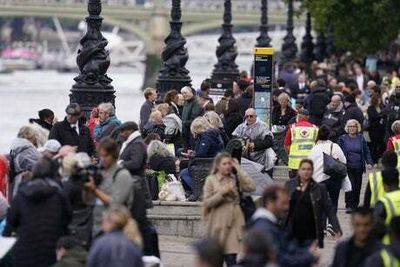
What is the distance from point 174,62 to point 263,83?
6.30 m

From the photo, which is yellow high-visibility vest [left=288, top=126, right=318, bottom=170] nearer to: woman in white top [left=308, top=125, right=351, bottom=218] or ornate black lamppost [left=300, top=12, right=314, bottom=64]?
woman in white top [left=308, top=125, right=351, bottom=218]

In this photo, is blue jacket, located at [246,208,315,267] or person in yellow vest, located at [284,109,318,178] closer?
blue jacket, located at [246,208,315,267]

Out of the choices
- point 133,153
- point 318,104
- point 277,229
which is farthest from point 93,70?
point 277,229

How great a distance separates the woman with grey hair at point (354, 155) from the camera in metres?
23.5

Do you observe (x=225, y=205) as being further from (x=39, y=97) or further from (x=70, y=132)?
(x=39, y=97)

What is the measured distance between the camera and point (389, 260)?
45.1 feet

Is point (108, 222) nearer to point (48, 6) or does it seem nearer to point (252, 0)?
point (48, 6)

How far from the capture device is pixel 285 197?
14656 millimetres

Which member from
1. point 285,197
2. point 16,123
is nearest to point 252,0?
point 16,123

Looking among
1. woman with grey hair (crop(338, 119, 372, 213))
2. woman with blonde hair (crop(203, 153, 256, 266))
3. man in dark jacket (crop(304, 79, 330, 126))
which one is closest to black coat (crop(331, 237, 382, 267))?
woman with blonde hair (crop(203, 153, 256, 266))

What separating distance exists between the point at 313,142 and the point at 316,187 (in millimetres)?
5364

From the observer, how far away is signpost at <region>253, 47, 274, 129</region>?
27797 mm

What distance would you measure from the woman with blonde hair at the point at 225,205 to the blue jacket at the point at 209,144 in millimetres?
5085

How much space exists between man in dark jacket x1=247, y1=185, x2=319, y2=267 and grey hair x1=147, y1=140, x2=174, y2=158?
654cm
